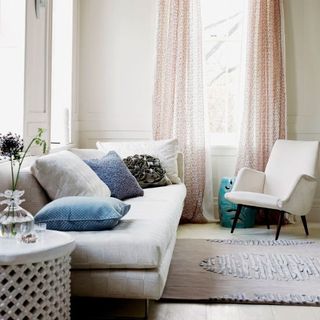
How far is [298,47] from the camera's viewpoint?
5.38 meters

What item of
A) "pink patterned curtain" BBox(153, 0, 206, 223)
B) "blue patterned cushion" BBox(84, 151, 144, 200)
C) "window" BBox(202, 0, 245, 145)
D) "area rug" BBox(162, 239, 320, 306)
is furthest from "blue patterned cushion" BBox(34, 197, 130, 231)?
"window" BBox(202, 0, 245, 145)

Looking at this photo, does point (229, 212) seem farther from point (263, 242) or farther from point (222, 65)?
point (222, 65)

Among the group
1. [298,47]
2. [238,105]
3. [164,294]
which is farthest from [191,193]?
[164,294]

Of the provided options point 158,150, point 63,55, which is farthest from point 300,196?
point 63,55

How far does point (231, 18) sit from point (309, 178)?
6.35 ft

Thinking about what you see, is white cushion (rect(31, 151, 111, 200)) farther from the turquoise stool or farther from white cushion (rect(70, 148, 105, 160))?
the turquoise stool

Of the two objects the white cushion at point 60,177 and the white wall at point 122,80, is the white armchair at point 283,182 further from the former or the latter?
the white cushion at point 60,177

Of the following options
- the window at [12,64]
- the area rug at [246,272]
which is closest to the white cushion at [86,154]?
the window at [12,64]

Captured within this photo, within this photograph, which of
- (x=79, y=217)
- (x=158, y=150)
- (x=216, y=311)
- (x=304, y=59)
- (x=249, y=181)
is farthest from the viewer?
(x=304, y=59)

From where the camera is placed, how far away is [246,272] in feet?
11.2

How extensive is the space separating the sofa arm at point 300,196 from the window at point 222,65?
117 centimetres

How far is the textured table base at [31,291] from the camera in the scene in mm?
2076

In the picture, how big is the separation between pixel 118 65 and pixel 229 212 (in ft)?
5.99

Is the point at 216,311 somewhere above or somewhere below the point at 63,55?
below
